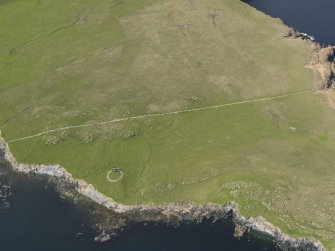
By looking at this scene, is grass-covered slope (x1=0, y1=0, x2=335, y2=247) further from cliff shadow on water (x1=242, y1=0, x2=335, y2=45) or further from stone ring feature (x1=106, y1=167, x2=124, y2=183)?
cliff shadow on water (x1=242, y1=0, x2=335, y2=45)

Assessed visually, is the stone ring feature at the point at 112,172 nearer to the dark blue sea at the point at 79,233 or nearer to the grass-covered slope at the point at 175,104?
the grass-covered slope at the point at 175,104

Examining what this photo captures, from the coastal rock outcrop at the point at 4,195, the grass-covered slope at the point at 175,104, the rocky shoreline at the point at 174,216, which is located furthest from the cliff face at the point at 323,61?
the coastal rock outcrop at the point at 4,195

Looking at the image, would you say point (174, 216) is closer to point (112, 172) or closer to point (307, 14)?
point (112, 172)

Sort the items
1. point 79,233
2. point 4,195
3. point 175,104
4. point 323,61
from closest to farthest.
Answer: point 79,233 → point 4,195 → point 175,104 → point 323,61

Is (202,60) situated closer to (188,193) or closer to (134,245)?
(188,193)

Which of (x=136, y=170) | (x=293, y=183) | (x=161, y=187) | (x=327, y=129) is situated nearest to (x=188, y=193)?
(x=161, y=187)

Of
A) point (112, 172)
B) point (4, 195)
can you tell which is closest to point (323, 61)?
point (112, 172)

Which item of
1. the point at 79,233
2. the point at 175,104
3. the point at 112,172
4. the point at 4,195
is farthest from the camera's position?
the point at 175,104
